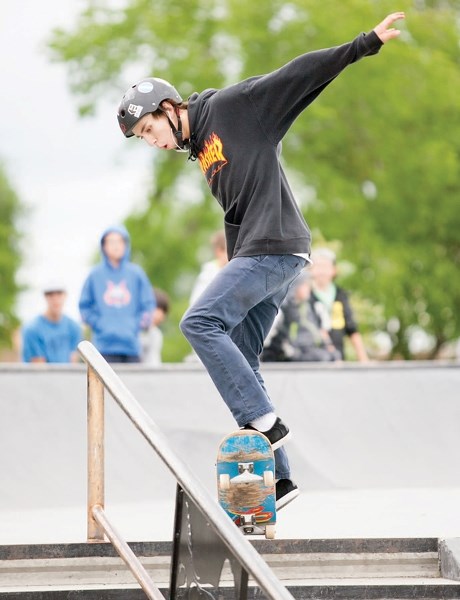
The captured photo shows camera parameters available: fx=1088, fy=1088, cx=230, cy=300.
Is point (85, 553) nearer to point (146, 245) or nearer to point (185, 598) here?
point (185, 598)

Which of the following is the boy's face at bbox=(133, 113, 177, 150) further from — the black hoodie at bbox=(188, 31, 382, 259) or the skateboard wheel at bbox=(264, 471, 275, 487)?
the skateboard wheel at bbox=(264, 471, 275, 487)

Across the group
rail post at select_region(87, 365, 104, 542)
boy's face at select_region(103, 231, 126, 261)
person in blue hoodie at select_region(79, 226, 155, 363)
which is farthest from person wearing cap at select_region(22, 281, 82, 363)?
rail post at select_region(87, 365, 104, 542)

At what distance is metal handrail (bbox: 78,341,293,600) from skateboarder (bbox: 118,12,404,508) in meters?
0.50

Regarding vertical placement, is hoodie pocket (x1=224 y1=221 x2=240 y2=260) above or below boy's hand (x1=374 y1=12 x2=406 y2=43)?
below

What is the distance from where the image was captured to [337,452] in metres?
8.17

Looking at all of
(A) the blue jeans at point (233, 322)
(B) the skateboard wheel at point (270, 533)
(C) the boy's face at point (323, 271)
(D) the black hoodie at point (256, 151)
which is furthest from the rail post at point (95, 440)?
(C) the boy's face at point (323, 271)

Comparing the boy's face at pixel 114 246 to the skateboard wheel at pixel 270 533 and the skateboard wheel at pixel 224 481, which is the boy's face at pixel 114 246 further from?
the skateboard wheel at pixel 270 533

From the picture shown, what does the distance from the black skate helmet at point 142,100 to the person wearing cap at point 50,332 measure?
20.3 feet

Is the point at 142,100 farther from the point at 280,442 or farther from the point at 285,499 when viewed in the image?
the point at 285,499

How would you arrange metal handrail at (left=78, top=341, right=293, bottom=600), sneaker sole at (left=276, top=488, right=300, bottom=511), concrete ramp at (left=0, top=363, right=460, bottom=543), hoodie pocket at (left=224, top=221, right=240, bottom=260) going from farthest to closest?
concrete ramp at (left=0, top=363, right=460, bottom=543)
hoodie pocket at (left=224, top=221, right=240, bottom=260)
sneaker sole at (left=276, top=488, right=300, bottom=511)
metal handrail at (left=78, top=341, right=293, bottom=600)

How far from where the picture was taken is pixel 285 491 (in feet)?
17.4

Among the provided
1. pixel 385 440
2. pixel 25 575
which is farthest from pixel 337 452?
pixel 25 575

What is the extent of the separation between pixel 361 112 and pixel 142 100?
2355 cm

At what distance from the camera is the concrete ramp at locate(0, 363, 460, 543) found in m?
7.48
